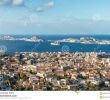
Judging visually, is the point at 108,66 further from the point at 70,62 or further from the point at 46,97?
the point at 46,97

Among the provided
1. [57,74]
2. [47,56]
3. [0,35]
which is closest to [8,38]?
[0,35]

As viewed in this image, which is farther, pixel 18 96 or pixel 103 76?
pixel 103 76

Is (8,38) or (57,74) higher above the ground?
(8,38)

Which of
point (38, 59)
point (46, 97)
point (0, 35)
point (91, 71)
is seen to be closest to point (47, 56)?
point (38, 59)

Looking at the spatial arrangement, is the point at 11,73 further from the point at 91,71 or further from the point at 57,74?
the point at 91,71

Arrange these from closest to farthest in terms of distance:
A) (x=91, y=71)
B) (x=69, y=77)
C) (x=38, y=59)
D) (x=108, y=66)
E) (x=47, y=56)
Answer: (x=69, y=77)
(x=91, y=71)
(x=108, y=66)
(x=38, y=59)
(x=47, y=56)

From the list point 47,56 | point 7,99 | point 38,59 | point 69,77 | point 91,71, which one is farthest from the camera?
point 47,56
